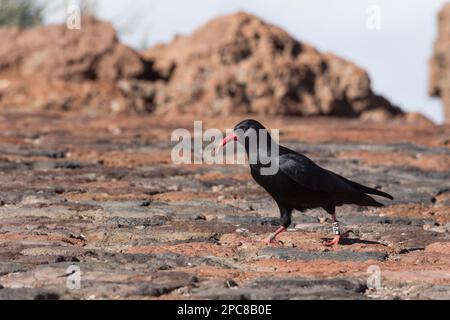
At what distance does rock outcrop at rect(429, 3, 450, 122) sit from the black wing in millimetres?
7284

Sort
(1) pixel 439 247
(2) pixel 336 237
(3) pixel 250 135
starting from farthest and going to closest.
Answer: (3) pixel 250 135 < (2) pixel 336 237 < (1) pixel 439 247

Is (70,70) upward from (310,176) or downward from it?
upward

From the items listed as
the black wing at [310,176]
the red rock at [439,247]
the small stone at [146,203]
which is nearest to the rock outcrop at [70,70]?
the small stone at [146,203]

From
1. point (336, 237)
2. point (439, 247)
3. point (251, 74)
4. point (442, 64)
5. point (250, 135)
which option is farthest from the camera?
point (442, 64)

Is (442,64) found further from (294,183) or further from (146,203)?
(294,183)

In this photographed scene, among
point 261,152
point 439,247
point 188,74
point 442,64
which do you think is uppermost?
point 442,64

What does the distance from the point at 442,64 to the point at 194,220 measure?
831cm

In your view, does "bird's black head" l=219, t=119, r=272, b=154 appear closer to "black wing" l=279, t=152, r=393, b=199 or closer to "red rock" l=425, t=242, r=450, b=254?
"black wing" l=279, t=152, r=393, b=199

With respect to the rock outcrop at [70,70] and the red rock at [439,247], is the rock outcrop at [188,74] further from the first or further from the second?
the red rock at [439,247]

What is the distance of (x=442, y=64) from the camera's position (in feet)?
41.2

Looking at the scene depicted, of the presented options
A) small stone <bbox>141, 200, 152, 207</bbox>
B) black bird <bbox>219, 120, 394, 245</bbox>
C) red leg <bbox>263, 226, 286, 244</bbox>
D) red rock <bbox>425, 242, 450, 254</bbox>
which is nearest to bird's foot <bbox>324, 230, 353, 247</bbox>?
black bird <bbox>219, 120, 394, 245</bbox>

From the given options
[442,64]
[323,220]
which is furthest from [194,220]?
[442,64]

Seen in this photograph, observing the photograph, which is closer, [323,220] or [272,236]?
[272,236]

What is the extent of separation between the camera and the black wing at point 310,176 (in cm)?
453
